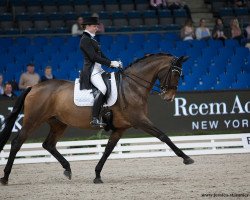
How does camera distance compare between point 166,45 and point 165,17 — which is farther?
point 165,17

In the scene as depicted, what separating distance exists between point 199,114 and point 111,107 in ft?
16.1

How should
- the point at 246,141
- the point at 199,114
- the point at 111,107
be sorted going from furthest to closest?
1. the point at 199,114
2. the point at 246,141
3. the point at 111,107

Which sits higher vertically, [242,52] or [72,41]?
[72,41]

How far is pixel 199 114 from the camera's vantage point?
1352cm

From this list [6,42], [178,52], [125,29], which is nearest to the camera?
[6,42]

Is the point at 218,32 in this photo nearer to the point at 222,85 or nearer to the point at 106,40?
the point at 222,85

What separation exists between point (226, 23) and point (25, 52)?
612 centimetres

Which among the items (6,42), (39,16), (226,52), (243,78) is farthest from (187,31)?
(6,42)

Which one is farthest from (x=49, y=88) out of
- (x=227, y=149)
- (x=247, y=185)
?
(x=227, y=149)

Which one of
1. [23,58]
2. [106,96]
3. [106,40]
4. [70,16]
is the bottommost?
[106,96]

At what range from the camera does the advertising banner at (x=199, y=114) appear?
13383 mm

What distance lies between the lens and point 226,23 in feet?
60.2

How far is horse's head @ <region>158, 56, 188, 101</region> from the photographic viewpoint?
8844 millimetres

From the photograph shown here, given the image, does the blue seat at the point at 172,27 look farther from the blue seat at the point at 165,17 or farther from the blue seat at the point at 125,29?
the blue seat at the point at 125,29
